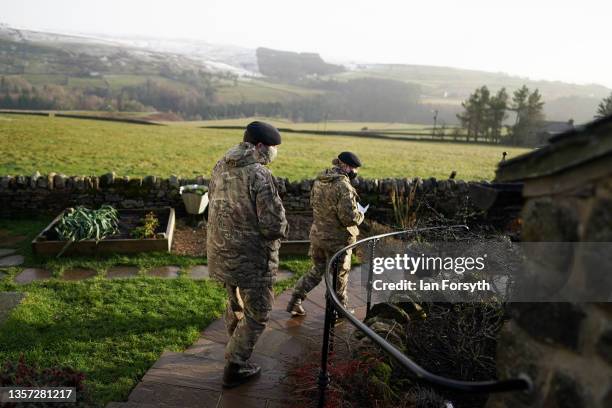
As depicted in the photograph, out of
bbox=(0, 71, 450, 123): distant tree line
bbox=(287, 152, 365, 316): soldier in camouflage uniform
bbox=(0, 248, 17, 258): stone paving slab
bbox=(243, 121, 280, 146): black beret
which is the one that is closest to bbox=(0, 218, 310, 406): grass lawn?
bbox=(0, 248, 17, 258): stone paving slab

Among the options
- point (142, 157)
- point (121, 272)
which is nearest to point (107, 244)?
point (121, 272)

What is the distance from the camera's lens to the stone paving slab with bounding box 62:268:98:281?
7.02 metres

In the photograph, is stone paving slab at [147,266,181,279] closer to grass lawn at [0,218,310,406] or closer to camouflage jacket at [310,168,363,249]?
grass lawn at [0,218,310,406]

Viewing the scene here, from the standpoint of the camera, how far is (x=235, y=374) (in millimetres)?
4387

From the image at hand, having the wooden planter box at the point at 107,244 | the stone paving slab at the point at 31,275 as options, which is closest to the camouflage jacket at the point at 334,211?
the wooden planter box at the point at 107,244

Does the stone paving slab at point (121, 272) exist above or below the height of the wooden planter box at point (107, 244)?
below

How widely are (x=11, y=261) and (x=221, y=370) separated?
522 centimetres

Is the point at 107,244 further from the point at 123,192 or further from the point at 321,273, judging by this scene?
the point at 321,273

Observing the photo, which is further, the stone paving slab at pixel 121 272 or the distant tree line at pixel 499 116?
the distant tree line at pixel 499 116

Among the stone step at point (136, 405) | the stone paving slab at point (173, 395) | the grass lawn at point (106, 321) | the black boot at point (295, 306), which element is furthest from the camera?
the black boot at point (295, 306)

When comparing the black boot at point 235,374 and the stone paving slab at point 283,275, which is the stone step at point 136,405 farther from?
the stone paving slab at point 283,275

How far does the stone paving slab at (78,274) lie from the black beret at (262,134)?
440cm

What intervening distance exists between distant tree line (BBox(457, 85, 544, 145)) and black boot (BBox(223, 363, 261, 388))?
53.7m

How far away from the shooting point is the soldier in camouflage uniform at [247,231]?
13.9 ft
